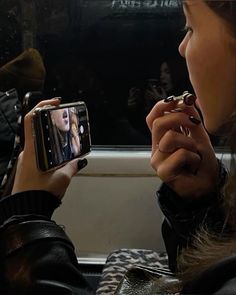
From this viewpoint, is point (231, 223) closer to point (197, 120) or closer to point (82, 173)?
point (197, 120)

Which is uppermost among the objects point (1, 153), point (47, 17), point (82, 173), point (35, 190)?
point (47, 17)

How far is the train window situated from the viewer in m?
1.56

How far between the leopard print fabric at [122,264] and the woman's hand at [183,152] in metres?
0.26

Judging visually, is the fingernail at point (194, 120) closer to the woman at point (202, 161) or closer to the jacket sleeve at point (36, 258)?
the woman at point (202, 161)

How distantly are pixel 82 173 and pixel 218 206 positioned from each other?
714 mm

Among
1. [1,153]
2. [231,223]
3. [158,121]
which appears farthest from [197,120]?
[1,153]

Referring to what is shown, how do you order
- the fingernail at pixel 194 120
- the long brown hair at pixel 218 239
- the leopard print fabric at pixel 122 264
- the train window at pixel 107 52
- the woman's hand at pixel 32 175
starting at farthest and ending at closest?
the train window at pixel 107 52 → the leopard print fabric at pixel 122 264 → the fingernail at pixel 194 120 → the woman's hand at pixel 32 175 → the long brown hair at pixel 218 239

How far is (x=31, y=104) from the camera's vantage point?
1.08 m

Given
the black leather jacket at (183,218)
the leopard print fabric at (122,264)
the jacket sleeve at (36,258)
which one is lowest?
the leopard print fabric at (122,264)

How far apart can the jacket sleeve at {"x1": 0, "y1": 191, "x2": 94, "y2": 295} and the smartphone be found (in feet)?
0.47

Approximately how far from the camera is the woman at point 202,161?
68cm

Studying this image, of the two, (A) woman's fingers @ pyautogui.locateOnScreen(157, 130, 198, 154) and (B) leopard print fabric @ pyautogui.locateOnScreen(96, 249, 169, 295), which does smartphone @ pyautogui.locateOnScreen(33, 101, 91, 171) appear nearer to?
(A) woman's fingers @ pyautogui.locateOnScreen(157, 130, 198, 154)

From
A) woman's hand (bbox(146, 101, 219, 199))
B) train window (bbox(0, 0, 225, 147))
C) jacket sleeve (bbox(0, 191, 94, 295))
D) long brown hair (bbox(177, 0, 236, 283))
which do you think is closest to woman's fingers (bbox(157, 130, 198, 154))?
woman's hand (bbox(146, 101, 219, 199))

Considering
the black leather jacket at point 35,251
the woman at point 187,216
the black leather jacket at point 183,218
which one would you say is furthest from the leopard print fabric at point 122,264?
the black leather jacket at point 35,251
